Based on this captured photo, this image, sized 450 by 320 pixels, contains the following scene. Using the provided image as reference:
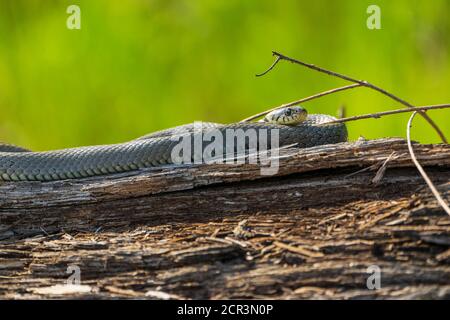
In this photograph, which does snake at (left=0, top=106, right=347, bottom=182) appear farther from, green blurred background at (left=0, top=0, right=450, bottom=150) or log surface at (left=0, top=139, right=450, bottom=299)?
green blurred background at (left=0, top=0, right=450, bottom=150)

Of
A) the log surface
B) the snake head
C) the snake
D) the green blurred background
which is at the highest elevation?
the green blurred background

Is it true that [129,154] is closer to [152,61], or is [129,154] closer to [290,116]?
[290,116]

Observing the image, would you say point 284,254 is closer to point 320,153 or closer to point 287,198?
point 287,198

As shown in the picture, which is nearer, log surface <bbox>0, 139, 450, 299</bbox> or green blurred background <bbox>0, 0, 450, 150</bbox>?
log surface <bbox>0, 139, 450, 299</bbox>

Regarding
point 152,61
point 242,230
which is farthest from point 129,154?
point 152,61

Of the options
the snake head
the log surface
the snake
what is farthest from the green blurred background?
the log surface

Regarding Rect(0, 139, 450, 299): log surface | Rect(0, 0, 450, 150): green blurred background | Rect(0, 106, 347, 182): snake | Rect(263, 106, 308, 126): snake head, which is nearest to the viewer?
Rect(0, 139, 450, 299): log surface
